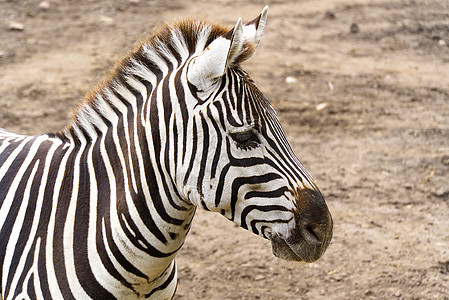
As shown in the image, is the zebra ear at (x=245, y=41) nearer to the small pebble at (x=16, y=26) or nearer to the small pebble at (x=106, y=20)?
the small pebble at (x=106, y=20)

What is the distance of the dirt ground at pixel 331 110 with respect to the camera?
4.77m

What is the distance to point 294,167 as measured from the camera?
2.57 m

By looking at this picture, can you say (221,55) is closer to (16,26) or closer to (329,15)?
(16,26)

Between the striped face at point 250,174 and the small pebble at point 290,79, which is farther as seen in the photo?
the small pebble at point 290,79

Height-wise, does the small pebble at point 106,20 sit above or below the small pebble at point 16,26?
below

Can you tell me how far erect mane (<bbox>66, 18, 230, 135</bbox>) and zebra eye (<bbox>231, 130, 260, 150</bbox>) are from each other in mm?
490

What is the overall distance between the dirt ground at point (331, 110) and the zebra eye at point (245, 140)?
0.65 metres

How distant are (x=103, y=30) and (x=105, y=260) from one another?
719cm

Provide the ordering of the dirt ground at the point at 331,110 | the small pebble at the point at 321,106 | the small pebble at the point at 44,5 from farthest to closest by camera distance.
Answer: the small pebble at the point at 44,5 → the small pebble at the point at 321,106 → the dirt ground at the point at 331,110

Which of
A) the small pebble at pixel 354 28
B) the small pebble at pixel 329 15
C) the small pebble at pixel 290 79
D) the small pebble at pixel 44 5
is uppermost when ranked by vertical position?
the small pebble at pixel 44 5

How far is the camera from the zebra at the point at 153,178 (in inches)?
99.7

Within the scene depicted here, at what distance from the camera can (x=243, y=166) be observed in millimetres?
2525

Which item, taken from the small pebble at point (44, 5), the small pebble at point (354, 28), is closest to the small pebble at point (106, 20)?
the small pebble at point (44, 5)

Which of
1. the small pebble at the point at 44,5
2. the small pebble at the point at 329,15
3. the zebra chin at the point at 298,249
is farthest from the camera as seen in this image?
the small pebble at the point at 329,15
